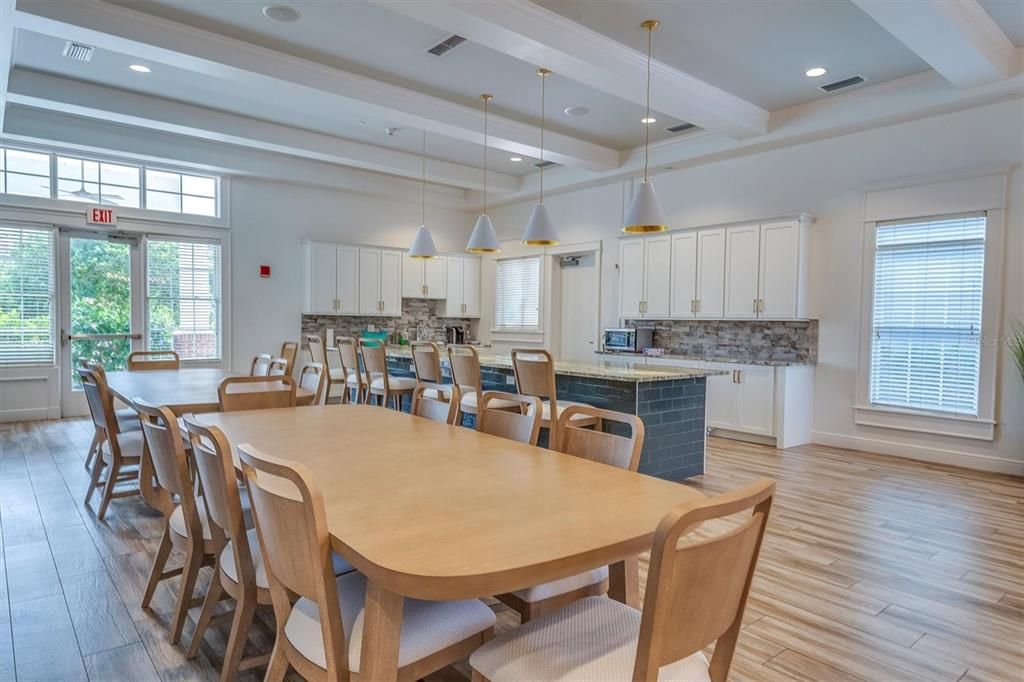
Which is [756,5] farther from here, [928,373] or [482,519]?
[482,519]

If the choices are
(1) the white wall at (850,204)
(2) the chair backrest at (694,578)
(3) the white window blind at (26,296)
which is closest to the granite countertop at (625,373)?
(1) the white wall at (850,204)

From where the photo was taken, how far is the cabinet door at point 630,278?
24.1 ft

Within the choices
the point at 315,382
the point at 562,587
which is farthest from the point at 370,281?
the point at 562,587

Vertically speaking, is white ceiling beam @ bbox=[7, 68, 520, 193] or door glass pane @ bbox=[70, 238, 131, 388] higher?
white ceiling beam @ bbox=[7, 68, 520, 193]

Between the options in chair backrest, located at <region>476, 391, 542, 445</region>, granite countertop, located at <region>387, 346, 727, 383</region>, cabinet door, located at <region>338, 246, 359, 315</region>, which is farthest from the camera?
cabinet door, located at <region>338, 246, 359, 315</region>

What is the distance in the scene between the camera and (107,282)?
6.88 metres

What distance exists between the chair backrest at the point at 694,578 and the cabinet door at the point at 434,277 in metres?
8.13

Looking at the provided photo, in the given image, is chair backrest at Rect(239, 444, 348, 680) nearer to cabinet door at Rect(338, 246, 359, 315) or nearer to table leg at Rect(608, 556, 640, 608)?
table leg at Rect(608, 556, 640, 608)

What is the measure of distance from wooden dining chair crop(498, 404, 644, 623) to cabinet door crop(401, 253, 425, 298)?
6.89 meters

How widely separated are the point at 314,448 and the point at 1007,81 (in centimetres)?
567

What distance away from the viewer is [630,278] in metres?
7.46

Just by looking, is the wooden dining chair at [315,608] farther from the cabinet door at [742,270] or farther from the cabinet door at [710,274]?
the cabinet door at [710,274]

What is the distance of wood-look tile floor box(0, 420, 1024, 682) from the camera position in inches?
82.0

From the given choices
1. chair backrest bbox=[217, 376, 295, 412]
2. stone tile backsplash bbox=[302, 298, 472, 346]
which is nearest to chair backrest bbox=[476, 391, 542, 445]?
chair backrest bbox=[217, 376, 295, 412]
